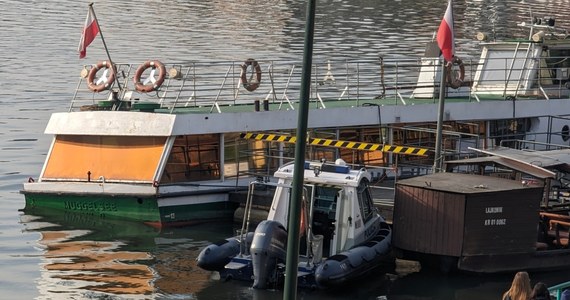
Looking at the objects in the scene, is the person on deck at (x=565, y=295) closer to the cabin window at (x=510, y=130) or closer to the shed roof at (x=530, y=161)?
the shed roof at (x=530, y=161)

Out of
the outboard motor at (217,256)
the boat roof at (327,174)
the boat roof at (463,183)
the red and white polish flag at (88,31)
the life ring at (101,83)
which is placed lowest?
the outboard motor at (217,256)

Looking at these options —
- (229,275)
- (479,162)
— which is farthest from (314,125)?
(229,275)

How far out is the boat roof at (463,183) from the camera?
25656mm

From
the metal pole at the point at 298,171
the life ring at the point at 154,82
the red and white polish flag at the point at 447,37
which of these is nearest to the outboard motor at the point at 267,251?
the red and white polish flag at the point at 447,37

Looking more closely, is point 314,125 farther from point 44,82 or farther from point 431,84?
point 44,82

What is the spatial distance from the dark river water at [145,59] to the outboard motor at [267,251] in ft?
1.09

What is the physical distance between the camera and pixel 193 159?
30.8m

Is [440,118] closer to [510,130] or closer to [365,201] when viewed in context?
[365,201]

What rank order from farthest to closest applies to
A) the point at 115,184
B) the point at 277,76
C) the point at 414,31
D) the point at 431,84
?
the point at 414,31, the point at 277,76, the point at 431,84, the point at 115,184

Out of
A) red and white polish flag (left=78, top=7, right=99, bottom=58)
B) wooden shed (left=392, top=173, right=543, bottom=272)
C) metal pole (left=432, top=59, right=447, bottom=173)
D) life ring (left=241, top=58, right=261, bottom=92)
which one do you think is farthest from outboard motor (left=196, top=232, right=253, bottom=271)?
red and white polish flag (left=78, top=7, right=99, bottom=58)

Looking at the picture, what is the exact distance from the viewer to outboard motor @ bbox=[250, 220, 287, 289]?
2381 cm

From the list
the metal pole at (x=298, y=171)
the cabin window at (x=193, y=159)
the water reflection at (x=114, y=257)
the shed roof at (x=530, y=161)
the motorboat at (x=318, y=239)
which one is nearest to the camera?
the metal pole at (x=298, y=171)

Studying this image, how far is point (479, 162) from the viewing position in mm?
28031

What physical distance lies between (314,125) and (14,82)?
24977 millimetres
